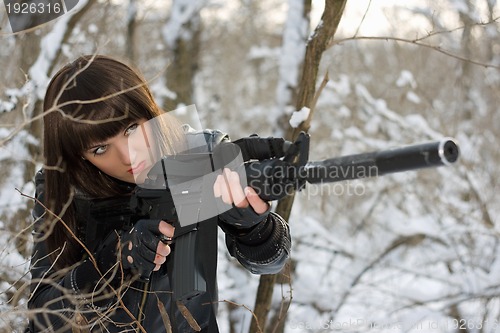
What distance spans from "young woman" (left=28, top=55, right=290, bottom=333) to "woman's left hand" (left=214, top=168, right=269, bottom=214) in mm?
129

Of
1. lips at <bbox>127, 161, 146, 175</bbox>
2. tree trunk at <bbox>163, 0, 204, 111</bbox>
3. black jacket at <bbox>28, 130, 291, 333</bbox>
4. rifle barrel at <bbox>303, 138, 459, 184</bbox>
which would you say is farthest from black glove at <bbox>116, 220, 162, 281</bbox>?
tree trunk at <bbox>163, 0, 204, 111</bbox>

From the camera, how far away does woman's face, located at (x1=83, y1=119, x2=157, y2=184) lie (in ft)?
5.53

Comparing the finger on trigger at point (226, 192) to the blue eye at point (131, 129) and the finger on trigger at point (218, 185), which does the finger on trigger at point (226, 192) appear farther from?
the blue eye at point (131, 129)

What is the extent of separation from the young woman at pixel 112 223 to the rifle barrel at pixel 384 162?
0.36 m

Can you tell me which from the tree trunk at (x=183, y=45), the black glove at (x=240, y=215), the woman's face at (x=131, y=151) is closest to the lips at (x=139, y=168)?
the woman's face at (x=131, y=151)

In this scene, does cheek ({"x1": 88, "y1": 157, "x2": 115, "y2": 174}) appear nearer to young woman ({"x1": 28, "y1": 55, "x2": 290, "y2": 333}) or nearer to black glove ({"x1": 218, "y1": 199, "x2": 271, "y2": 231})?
young woman ({"x1": 28, "y1": 55, "x2": 290, "y2": 333})

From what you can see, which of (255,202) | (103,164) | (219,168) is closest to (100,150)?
(103,164)

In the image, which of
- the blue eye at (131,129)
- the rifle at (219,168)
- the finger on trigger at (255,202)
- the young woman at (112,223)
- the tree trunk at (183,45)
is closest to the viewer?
the rifle at (219,168)

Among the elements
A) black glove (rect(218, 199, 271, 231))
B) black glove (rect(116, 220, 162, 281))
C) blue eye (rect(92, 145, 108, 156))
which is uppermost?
black glove (rect(218, 199, 271, 231))

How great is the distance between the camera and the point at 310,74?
2.06 m

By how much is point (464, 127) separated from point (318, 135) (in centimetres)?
135

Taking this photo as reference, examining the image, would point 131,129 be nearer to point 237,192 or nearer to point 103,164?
point 103,164

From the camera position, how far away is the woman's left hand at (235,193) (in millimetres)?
1354

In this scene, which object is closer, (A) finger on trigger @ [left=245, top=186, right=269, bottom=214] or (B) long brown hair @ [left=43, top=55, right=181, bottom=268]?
(A) finger on trigger @ [left=245, top=186, right=269, bottom=214]
